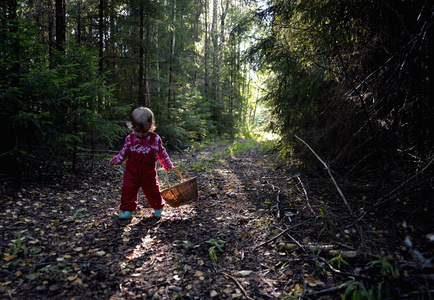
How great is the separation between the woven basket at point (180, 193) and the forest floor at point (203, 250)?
30cm

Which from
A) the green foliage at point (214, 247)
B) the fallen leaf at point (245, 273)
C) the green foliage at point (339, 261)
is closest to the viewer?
the green foliage at point (339, 261)

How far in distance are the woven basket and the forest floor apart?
302 millimetres

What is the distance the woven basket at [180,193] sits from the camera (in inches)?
145

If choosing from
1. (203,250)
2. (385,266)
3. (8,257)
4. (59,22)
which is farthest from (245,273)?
(59,22)

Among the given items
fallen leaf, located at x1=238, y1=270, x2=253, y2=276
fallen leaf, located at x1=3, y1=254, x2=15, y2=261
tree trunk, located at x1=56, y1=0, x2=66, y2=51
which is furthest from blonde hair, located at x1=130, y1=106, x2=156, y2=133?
tree trunk, located at x1=56, y1=0, x2=66, y2=51

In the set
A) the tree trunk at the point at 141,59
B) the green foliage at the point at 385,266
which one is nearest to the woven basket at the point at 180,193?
the green foliage at the point at 385,266

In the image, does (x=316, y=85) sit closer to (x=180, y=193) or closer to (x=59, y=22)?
(x=180, y=193)

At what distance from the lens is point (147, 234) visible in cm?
330

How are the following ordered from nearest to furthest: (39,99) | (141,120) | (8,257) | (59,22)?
(8,257) < (141,120) < (39,99) < (59,22)

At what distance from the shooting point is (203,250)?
2873 mm

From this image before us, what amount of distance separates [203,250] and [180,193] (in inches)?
43.3

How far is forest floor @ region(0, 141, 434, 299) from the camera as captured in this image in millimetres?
2084

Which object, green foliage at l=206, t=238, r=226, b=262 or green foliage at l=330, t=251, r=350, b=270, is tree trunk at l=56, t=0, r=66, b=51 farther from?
green foliage at l=330, t=251, r=350, b=270

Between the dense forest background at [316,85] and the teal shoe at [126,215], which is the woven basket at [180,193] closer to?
the teal shoe at [126,215]
